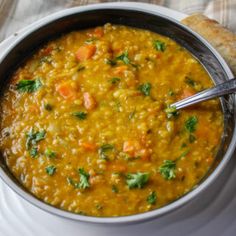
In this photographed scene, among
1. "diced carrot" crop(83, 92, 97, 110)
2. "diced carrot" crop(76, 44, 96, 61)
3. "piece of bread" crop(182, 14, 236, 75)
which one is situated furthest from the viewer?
"piece of bread" crop(182, 14, 236, 75)

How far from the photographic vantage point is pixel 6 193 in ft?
11.3

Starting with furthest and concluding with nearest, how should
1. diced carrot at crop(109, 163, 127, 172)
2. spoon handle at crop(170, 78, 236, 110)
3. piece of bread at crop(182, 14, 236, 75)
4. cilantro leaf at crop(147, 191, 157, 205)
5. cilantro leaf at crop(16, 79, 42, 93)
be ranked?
piece of bread at crop(182, 14, 236, 75) < cilantro leaf at crop(16, 79, 42, 93) < spoon handle at crop(170, 78, 236, 110) < diced carrot at crop(109, 163, 127, 172) < cilantro leaf at crop(147, 191, 157, 205)

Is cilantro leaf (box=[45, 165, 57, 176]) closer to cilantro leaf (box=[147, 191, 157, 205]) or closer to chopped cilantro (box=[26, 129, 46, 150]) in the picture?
chopped cilantro (box=[26, 129, 46, 150])

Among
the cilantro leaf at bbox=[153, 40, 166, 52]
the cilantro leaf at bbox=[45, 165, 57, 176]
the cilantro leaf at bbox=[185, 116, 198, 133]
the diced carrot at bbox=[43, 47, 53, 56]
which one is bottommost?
the cilantro leaf at bbox=[45, 165, 57, 176]

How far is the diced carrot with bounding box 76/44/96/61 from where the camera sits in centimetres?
375

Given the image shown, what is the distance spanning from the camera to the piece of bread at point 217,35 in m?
3.85

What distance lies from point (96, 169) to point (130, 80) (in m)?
0.76

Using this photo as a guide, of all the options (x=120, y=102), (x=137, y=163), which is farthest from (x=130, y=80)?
(x=137, y=163)

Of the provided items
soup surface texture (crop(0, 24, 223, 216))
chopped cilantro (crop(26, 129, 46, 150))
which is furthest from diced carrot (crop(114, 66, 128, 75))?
chopped cilantro (crop(26, 129, 46, 150))

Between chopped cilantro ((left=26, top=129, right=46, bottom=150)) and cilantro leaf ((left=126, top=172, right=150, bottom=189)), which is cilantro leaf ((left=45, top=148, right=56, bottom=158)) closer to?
chopped cilantro ((left=26, top=129, right=46, bottom=150))

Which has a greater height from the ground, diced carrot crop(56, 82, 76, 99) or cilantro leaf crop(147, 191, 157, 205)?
diced carrot crop(56, 82, 76, 99)

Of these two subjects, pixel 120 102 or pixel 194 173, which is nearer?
pixel 194 173

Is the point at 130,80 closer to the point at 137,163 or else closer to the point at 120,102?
the point at 120,102

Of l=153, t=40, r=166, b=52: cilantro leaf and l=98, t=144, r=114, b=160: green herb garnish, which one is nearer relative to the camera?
l=98, t=144, r=114, b=160: green herb garnish
